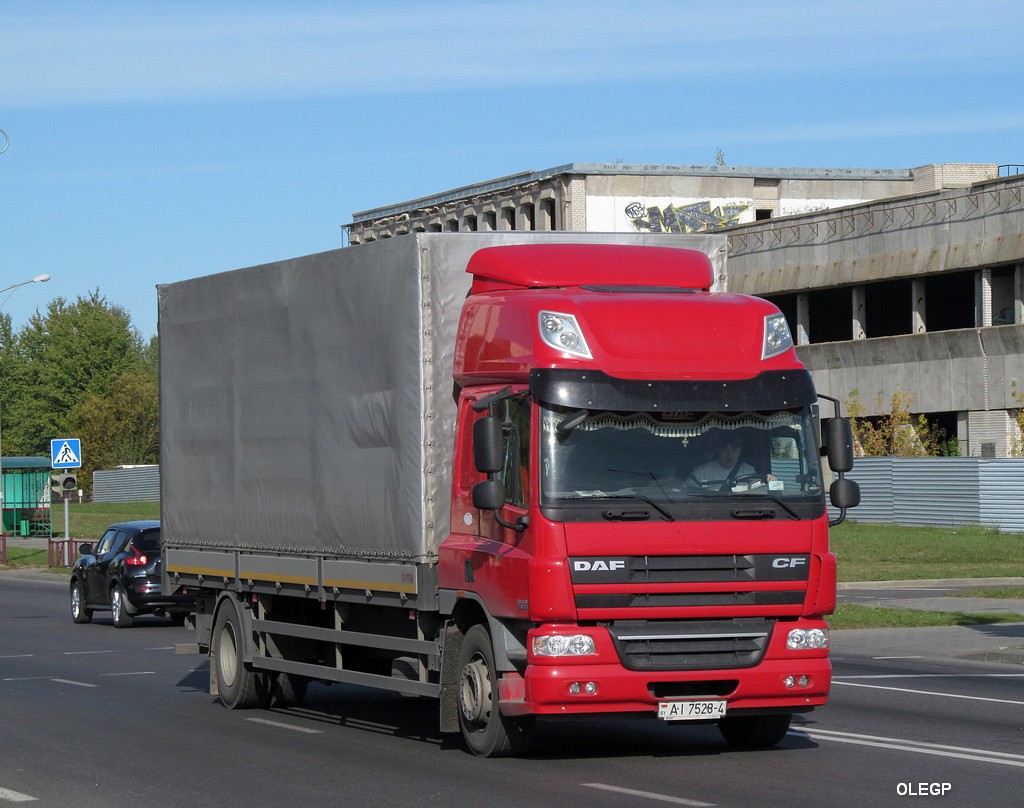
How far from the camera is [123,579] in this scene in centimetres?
2647

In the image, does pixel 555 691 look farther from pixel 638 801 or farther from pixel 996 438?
pixel 996 438

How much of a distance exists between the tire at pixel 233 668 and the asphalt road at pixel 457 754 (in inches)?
→ 6.3

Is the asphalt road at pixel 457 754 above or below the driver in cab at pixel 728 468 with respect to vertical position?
below

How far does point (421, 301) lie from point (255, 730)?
420 cm

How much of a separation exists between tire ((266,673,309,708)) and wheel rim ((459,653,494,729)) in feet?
13.6

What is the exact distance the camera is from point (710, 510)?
34.9 ft

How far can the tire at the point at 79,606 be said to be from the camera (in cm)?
2792

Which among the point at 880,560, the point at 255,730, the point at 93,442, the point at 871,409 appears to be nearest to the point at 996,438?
the point at 871,409

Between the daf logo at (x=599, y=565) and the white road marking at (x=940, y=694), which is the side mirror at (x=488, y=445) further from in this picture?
the white road marking at (x=940, y=694)

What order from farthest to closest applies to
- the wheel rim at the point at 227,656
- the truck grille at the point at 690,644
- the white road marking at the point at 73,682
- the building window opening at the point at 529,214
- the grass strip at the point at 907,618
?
the building window opening at the point at 529,214 < the grass strip at the point at 907,618 < the white road marking at the point at 73,682 < the wheel rim at the point at 227,656 < the truck grille at the point at 690,644

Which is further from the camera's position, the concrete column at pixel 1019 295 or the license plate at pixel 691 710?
the concrete column at pixel 1019 295

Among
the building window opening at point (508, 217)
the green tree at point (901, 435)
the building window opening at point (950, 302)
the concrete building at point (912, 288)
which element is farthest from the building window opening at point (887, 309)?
the building window opening at point (508, 217)

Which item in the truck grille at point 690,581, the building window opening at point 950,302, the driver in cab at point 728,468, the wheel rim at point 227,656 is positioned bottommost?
the wheel rim at point 227,656

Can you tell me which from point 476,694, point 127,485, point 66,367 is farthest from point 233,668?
point 66,367
